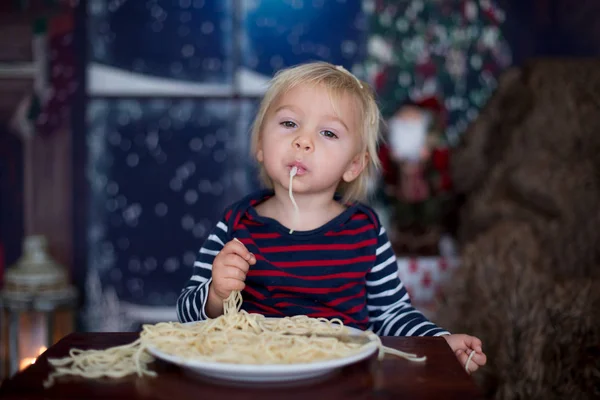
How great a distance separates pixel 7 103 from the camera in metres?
3.26

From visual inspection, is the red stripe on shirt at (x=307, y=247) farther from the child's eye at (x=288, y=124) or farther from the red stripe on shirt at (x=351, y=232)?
the child's eye at (x=288, y=124)

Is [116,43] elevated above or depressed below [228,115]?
above

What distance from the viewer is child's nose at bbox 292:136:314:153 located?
1.35 metres

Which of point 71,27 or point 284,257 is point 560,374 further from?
point 71,27

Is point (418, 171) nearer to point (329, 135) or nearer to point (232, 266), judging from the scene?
point (329, 135)

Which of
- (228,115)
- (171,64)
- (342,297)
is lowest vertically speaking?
(342,297)

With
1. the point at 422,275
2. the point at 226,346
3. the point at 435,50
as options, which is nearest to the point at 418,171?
the point at 422,275

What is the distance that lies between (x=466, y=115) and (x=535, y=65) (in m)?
0.65

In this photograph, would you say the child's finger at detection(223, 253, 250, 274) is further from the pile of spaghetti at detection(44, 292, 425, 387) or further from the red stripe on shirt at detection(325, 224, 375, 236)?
the red stripe on shirt at detection(325, 224, 375, 236)

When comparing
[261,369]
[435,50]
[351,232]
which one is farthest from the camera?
[435,50]

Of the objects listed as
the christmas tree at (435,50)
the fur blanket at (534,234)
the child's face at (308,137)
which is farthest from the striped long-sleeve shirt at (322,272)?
the christmas tree at (435,50)

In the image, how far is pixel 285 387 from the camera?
85 centimetres

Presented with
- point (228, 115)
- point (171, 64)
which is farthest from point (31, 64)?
point (228, 115)

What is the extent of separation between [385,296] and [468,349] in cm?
28
